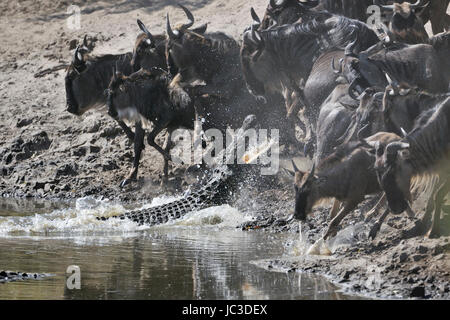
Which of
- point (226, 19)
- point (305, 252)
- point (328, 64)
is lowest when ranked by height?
point (305, 252)

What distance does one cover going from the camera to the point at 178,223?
11.7 m

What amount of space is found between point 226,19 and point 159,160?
152 inches

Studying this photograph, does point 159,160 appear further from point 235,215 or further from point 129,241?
point 129,241

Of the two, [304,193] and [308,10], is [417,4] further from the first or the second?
[304,193]

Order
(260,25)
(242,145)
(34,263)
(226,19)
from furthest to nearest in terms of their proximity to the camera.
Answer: (226,19), (260,25), (242,145), (34,263)

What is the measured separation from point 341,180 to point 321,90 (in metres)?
3.07

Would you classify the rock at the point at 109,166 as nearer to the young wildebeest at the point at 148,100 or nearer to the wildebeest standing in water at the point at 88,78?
the young wildebeest at the point at 148,100

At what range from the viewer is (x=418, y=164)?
909cm

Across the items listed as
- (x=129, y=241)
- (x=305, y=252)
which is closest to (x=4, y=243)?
(x=129, y=241)

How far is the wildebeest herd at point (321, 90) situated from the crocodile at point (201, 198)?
78 cm

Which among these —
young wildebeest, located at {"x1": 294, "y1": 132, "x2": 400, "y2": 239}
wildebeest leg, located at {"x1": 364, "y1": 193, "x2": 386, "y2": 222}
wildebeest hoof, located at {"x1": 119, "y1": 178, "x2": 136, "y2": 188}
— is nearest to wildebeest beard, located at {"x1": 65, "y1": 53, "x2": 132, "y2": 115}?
wildebeest hoof, located at {"x1": 119, "y1": 178, "x2": 136, "y2": 188}

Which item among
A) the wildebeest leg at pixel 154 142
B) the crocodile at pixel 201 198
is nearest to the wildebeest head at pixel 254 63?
the crocodile at pixel 201 198

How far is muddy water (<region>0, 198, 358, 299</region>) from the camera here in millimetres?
7797

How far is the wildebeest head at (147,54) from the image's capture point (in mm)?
15336
